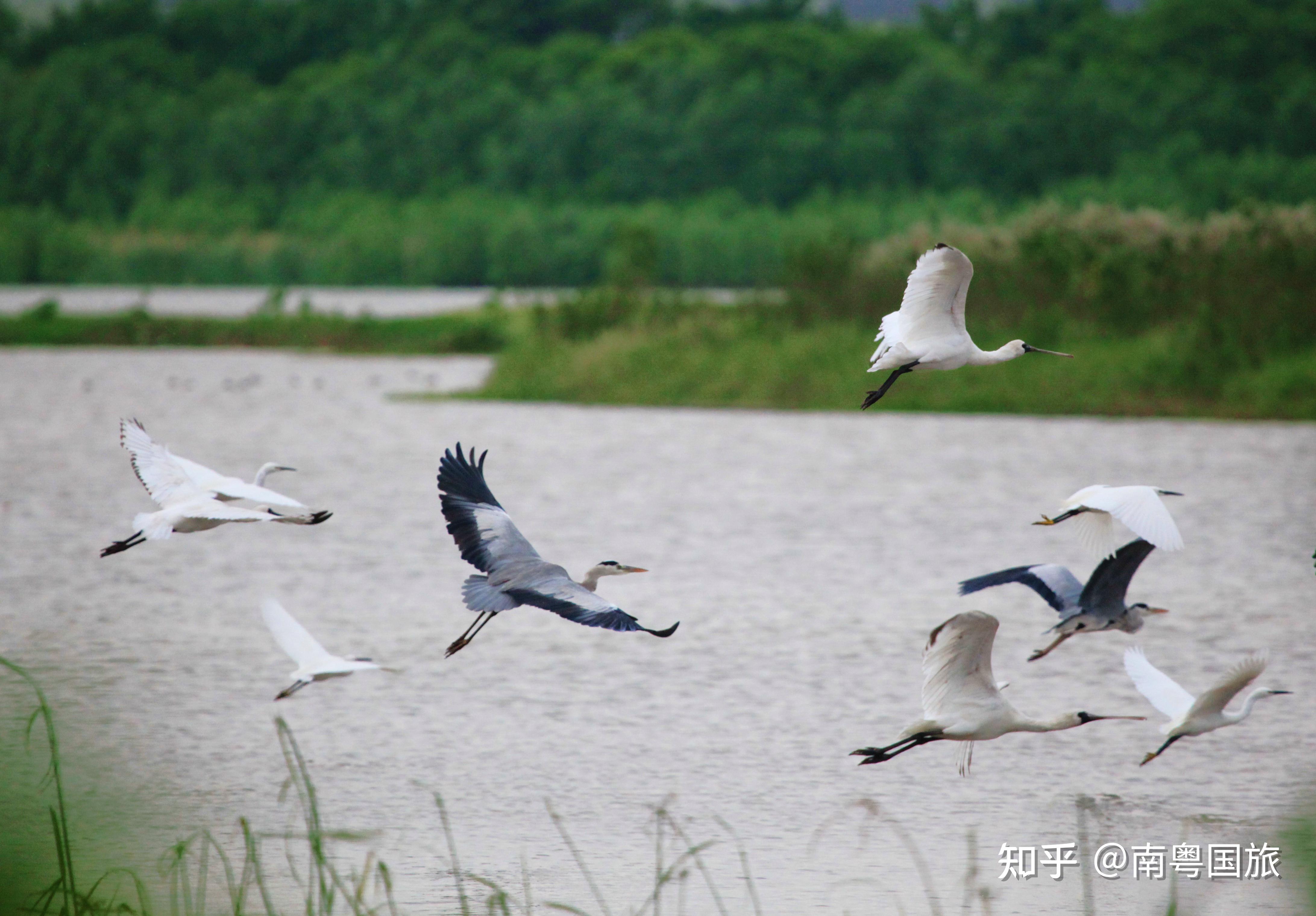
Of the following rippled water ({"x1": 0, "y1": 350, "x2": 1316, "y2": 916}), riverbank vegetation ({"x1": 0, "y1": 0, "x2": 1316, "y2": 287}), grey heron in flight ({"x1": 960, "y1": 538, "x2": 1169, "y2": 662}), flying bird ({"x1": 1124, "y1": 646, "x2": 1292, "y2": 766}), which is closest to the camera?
flying bird ({"x1": 1124, "y1": 646, "x2": 1292, "y2": 766})

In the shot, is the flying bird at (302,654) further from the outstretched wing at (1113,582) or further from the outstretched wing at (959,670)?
the outstretched wing at (1113,582)

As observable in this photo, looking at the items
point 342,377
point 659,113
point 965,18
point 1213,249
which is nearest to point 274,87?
point 659,113

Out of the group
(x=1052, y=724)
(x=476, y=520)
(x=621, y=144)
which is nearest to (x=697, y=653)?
(x=1052, y=724)

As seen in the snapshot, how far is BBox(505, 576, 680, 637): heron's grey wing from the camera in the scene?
156 inches

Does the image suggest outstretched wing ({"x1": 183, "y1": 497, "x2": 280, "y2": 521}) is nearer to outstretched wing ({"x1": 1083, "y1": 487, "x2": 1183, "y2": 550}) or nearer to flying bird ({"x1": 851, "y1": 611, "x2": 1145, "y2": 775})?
flying bird ({"x1": 851, "y1": 611, "x2": 1145, "y2": 775})

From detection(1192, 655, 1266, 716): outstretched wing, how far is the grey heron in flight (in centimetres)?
61

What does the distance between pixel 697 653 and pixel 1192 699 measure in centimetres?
518

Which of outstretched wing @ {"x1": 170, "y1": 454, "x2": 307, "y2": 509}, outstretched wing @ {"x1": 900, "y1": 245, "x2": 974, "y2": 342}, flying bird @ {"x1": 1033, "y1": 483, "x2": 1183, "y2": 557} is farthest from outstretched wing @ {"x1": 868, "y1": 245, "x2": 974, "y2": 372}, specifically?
outstretched wing @ {"x1": 170, "y1": 454, "x2": 307, "y2": 509}

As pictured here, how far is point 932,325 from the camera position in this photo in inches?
177

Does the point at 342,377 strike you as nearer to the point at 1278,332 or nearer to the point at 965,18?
the point at 1278,332

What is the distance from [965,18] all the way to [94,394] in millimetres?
40512

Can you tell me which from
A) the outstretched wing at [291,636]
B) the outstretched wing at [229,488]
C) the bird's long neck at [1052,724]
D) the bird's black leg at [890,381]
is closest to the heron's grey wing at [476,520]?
the outstretched wing at [229,488]

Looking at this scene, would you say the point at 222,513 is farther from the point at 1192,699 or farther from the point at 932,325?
the point at 1192,699

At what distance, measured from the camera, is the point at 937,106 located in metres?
48.0
